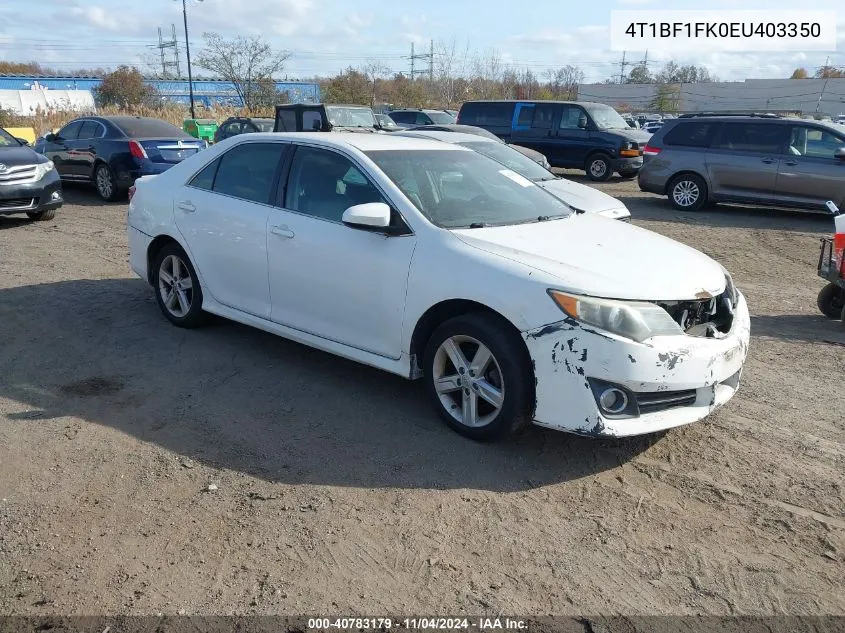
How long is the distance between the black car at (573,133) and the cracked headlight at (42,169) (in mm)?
11702

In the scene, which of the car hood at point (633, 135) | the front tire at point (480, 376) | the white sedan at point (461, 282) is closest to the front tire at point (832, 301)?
the white sedan at point (461, 282)

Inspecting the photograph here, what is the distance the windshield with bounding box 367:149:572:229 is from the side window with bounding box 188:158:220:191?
156 centimetres

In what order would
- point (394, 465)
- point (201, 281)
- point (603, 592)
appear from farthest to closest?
point (201, 281)
point (394, 465)
point (603, 592)

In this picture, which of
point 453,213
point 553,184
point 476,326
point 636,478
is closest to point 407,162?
point 453,213

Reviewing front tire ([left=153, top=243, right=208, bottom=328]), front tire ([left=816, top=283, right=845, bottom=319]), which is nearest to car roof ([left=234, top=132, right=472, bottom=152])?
front tire ([left=153, top=243, right=208, bottom=328])

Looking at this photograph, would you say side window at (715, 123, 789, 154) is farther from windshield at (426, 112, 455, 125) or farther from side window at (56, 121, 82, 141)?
side window at (56, 121, 82, 141)

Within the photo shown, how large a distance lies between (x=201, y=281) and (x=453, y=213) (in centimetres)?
227

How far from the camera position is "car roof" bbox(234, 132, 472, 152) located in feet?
16.1

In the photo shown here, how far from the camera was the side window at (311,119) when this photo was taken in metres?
15.9

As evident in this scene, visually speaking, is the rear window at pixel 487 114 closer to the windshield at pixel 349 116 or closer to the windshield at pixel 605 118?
the windshield at pixel 605 118

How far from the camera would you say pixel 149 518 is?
3.37m

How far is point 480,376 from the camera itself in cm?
400

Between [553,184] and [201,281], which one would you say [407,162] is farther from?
[553,184]

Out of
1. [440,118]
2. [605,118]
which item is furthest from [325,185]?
[440,118]
